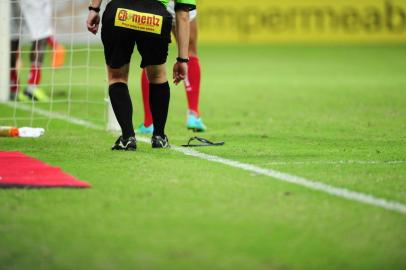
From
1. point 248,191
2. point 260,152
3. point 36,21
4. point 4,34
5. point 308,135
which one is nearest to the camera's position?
point 248,191

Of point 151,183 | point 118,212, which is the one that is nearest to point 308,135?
point 151,183

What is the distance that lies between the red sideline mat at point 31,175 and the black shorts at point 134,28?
2.85 ft

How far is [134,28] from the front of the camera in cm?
555

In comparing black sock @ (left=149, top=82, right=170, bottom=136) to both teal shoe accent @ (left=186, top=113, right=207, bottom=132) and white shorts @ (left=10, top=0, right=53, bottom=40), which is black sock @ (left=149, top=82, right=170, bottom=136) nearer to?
teal shoe accent @ (left=186, top=113, right=207, bottom=132)

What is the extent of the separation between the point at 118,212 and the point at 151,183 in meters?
0.72

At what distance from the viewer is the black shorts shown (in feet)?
18.2

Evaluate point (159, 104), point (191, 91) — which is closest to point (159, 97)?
point (159, 104)

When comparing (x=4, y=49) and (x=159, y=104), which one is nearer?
(x=159, y=104)

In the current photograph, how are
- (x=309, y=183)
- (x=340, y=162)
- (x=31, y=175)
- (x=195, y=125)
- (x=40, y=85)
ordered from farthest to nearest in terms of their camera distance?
(x=40, y=85), (x=195, y=125), (x=340, y=162), (x=31, y=175), (x=309, y=183)

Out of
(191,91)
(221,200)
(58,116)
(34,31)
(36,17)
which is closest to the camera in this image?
(221,200)

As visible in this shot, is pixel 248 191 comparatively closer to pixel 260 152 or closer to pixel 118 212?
pixel 118 212

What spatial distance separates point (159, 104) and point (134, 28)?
1.99 ft

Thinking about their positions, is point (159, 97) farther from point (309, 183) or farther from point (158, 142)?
point (309, 183)

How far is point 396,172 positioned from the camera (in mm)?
4855
